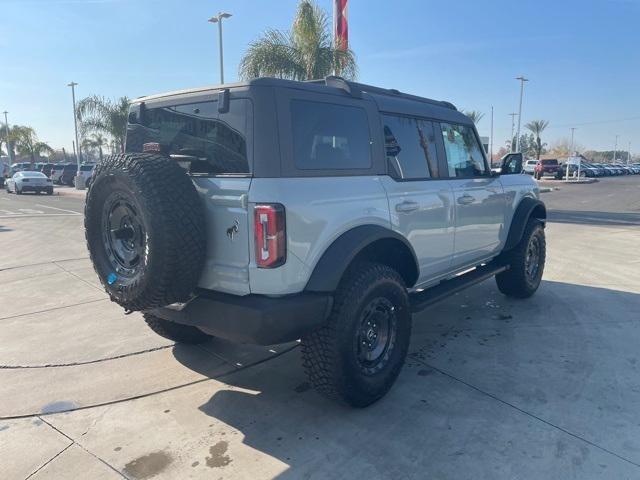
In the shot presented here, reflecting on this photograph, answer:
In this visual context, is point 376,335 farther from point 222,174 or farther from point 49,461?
point 49,461

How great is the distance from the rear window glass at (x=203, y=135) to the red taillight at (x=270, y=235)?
0.98 feet

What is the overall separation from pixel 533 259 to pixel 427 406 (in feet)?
11.1

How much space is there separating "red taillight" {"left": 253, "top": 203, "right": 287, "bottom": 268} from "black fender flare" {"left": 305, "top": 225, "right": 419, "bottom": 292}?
291mm

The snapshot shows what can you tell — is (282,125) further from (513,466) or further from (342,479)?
(513,466)

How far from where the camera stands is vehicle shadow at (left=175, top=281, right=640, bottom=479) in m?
2.85

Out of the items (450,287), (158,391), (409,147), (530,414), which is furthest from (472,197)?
(158,391)

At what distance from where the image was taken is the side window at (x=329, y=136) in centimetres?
311

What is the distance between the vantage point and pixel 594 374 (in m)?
3.91

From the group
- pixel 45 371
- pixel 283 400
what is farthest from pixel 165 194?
pixel 45 371

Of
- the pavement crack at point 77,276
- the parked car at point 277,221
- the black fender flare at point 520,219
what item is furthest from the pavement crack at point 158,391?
the pavement crack at point 77,276

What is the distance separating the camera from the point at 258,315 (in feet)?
9.23

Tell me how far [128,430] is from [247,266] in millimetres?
1378

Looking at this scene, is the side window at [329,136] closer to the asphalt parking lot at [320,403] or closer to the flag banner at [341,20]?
the asphalt parking lot at [320,403]

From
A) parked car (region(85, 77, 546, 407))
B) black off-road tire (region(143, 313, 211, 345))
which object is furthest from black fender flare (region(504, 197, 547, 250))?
black off-road tire (region(143, 313, 211, 345))
